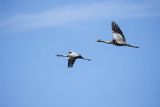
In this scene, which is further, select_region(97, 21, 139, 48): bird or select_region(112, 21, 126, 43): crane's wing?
select_region(112, 21, 126, 43): crane's wing

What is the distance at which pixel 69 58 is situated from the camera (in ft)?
170

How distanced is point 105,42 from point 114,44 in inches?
53.2

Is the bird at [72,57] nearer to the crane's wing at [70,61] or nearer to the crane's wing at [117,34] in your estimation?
the crane's wing at [70,61]

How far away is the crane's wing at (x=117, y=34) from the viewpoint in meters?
46.6

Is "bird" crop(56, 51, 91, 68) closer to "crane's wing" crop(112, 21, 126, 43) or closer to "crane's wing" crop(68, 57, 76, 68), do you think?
"crane's wing" crop(68, 57, 76, 68)

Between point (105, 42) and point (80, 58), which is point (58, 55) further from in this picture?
point (105, 42)

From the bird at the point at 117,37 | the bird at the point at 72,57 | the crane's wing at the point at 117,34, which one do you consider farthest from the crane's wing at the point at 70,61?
the crane's wing at the point at 117,34

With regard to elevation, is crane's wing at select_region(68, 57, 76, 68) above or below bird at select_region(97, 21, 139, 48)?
below

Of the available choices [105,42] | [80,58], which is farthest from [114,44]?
[80,58]

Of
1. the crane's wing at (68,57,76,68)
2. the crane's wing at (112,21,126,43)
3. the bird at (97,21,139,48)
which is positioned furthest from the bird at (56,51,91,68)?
the crane's wing at (112,21,126,43)

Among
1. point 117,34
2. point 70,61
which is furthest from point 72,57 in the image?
point 117,34

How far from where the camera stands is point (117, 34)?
48.0 m

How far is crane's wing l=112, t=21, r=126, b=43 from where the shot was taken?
46.6 metres

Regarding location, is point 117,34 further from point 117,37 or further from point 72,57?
point 72,57
